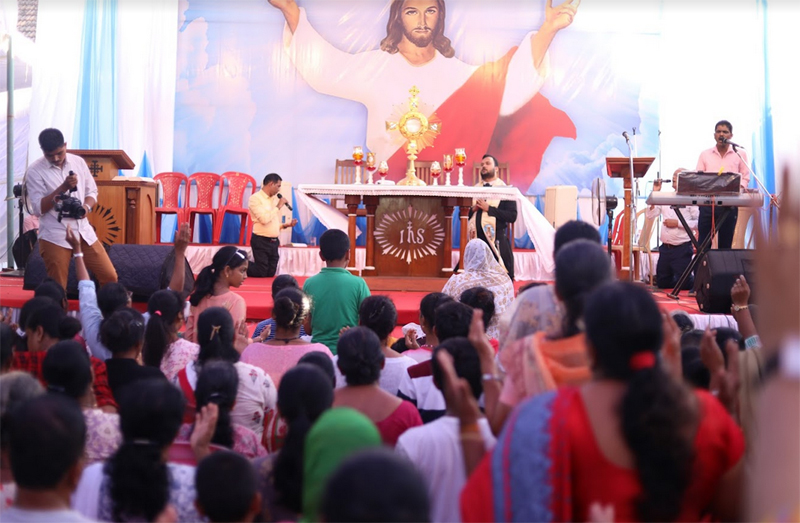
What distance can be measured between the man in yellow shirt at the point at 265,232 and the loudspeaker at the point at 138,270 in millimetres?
2640

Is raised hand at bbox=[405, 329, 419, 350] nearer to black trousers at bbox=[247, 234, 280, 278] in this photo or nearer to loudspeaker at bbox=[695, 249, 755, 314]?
loudspeaker at bbox=[695, 249, 755, 314]

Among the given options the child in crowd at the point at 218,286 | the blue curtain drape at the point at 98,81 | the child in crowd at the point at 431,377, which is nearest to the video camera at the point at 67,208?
the child in crowd at the point at 218,286

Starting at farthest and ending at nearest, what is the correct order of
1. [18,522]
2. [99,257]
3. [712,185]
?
1. [712,185]
2. [99,257]
3. [18,522]

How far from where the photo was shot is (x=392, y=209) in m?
6.73

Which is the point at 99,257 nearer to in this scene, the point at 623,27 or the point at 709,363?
the point at 709,363

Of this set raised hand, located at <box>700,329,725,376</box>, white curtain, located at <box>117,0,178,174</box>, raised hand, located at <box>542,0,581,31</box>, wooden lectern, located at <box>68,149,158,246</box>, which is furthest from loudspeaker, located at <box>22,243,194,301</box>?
raised hand, located at <box>542,0,581,31</box>

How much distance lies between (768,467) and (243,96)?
33.8ft

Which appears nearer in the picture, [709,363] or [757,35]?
[709,363]

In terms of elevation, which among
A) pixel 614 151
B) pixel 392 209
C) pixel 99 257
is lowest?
pixel 99 257

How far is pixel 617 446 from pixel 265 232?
7.20m

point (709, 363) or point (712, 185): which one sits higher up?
point (712, 185)

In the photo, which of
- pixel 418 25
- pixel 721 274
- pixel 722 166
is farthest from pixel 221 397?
pixel 418 25

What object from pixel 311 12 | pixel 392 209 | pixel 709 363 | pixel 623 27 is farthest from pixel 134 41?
pixel 709 363

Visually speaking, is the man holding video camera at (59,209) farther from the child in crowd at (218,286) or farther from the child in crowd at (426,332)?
the child in crowd at (426,332)
